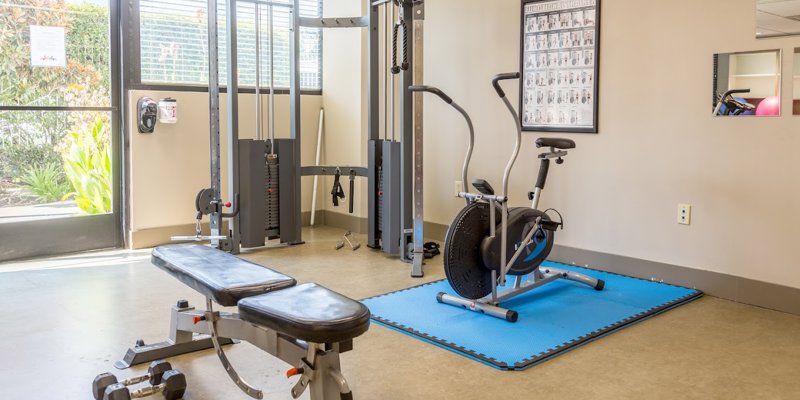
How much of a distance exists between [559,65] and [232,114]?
2.42 metres

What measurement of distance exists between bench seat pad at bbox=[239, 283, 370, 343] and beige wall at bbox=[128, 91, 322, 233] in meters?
3.51

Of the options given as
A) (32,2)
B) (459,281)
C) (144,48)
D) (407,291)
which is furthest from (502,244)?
(32,2)

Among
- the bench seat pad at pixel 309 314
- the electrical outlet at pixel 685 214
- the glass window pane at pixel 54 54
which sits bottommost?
the bench seat pad at pixel 309 314

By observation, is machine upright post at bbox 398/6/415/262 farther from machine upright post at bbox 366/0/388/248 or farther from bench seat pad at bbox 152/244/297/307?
bench seat pad at bbox 152/244/297/307

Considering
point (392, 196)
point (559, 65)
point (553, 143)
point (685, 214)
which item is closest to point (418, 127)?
point (392, 196)

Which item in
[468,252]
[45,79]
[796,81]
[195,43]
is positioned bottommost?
[468,252]

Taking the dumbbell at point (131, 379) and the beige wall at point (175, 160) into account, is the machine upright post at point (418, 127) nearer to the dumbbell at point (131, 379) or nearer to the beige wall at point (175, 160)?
the beige wall at point (175, 160)

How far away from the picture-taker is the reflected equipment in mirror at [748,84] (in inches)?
153

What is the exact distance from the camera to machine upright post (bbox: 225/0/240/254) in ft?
17.2

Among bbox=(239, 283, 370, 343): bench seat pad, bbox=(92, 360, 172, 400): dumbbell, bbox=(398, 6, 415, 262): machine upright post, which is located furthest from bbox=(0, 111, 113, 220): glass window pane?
bbox=(239, 283, 370, 343): bench seat pad

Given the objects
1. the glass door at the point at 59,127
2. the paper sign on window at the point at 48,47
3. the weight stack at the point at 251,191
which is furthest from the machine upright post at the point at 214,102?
the paper sign on window at the point at 48,47

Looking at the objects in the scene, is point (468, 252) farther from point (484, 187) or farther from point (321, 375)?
point (321, 375)

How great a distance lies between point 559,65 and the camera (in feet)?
16.3

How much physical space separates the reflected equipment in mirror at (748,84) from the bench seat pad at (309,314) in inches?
112
